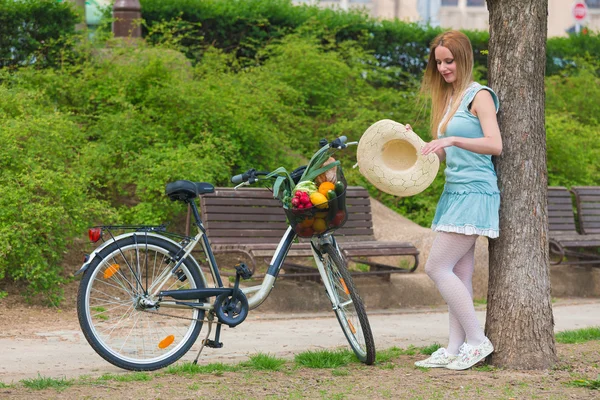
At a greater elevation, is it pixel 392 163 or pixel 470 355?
pixel 392 163

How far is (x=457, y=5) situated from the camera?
57.2 m

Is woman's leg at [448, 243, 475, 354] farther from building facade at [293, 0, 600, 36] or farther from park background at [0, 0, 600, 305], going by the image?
building facade at [293, 0, 600, 36]

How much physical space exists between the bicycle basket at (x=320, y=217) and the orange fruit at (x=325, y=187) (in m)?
0.04

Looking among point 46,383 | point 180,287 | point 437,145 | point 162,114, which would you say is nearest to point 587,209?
point 162,114

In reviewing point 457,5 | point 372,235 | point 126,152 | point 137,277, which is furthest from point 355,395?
point 457,5

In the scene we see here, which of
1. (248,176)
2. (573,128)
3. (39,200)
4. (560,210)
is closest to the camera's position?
(248,176)

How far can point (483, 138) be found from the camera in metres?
5.44

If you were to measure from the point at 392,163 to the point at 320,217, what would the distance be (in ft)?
1.62

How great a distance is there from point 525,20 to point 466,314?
5.48ft

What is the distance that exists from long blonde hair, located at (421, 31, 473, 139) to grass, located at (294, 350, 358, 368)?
4.51 ft

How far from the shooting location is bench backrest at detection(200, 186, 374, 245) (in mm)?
8234

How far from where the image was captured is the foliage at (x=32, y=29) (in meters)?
11.3

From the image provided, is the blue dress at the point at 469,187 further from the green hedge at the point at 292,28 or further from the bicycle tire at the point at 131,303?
the green hedge at the point at 292,28

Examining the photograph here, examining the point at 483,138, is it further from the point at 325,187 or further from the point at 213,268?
the point at 213,268
